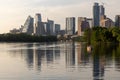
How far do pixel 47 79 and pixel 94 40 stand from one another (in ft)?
371

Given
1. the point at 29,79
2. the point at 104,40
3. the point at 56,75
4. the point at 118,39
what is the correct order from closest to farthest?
the point at 29,79
the point at 56,75
the point at 118,39
the point at 104,40

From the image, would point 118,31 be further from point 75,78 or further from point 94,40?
point 75,78

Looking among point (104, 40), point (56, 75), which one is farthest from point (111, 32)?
point (56, 75)

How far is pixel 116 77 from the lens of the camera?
24703 mm

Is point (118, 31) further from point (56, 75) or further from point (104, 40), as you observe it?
point (56, 75)

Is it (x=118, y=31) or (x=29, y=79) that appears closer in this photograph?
(x=29, y=79)

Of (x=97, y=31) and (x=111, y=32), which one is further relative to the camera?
(x=97, y=31)

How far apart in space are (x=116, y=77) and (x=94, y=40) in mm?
112381

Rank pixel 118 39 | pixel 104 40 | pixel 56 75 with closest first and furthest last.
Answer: pixel 56 75 → pixel 118 39 → pixel 104 40

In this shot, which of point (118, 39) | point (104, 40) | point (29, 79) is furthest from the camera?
point (104, 40)

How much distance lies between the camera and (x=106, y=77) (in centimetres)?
2469

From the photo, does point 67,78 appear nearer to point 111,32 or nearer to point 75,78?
point 75,78

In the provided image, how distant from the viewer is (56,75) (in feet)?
86.4

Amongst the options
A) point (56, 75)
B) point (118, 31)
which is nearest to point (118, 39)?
point (118, 31)
